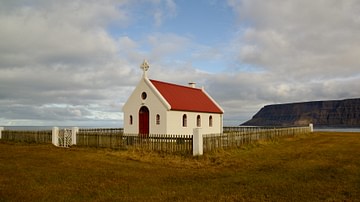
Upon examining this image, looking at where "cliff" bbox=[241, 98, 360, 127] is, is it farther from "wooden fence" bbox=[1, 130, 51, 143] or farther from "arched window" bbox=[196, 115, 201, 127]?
"wooden fence" bbox=[1, 130, 51, 143]

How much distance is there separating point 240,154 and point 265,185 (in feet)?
30.8

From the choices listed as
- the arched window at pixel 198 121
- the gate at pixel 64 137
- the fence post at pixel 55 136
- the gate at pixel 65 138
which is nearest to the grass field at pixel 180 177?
the gate at pixel 64 137

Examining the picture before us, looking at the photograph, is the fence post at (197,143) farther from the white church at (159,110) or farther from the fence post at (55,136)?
the fence post at (55,136)

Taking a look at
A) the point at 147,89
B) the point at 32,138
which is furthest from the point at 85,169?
the point at 32,138

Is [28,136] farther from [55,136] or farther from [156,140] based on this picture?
[156,140]

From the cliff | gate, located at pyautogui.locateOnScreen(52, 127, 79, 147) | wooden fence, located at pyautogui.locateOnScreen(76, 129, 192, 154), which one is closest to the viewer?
wooden fence, located at pyautogui.locateOnScreen(76, 129, 192, 154)

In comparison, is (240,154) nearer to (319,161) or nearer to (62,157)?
(319,161)

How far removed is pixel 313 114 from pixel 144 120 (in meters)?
152

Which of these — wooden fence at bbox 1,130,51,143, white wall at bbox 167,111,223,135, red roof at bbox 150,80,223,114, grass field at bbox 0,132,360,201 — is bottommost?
grass field at bbox 0,132,360,201

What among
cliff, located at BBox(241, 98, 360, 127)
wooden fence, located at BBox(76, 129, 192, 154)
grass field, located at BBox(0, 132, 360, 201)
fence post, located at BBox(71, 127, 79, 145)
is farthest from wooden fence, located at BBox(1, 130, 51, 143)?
cliff, located at BBox(241, 98, 360, 127)

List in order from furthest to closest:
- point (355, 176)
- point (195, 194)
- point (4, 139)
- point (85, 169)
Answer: point (4, 139) → point (85, 169) → point (355, 176) → point (195, 194)

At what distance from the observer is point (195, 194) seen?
35.9ft

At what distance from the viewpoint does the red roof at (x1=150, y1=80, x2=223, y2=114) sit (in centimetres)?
3072

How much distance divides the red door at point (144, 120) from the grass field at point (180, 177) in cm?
896
